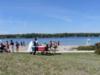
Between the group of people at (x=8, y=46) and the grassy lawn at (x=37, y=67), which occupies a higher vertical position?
the grassy lawn at (x=37, y=67)

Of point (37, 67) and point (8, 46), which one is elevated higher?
point (37, 67)

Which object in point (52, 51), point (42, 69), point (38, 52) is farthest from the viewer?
→ point (52, 51)

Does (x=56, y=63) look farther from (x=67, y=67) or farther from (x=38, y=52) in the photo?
(x=38, y=52)

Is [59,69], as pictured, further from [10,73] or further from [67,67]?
[10,73]

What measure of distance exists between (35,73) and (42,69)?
0.86 metres

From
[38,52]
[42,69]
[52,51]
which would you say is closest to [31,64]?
[42,69]

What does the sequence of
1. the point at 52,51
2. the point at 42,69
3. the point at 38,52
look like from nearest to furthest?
the point at 42,69 < the point at 38,52 < the point at 52,51

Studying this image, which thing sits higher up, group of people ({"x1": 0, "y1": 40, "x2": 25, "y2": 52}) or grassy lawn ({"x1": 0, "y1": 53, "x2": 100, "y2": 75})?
grassy lawn ({"x1": 0, "y1": 53, "x2": 100, "y2": 75})

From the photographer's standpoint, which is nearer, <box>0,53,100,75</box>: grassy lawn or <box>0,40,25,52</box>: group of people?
<box>0,53,100,75</box>: grassy lawn

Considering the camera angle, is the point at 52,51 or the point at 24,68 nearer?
the point at 24,68

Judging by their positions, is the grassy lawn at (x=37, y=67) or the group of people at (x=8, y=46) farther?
the group of people at (x=8, y=46)

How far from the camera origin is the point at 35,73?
17.3 meters

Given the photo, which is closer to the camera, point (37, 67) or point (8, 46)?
point (37, 67)

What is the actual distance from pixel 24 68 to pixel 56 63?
283cm
